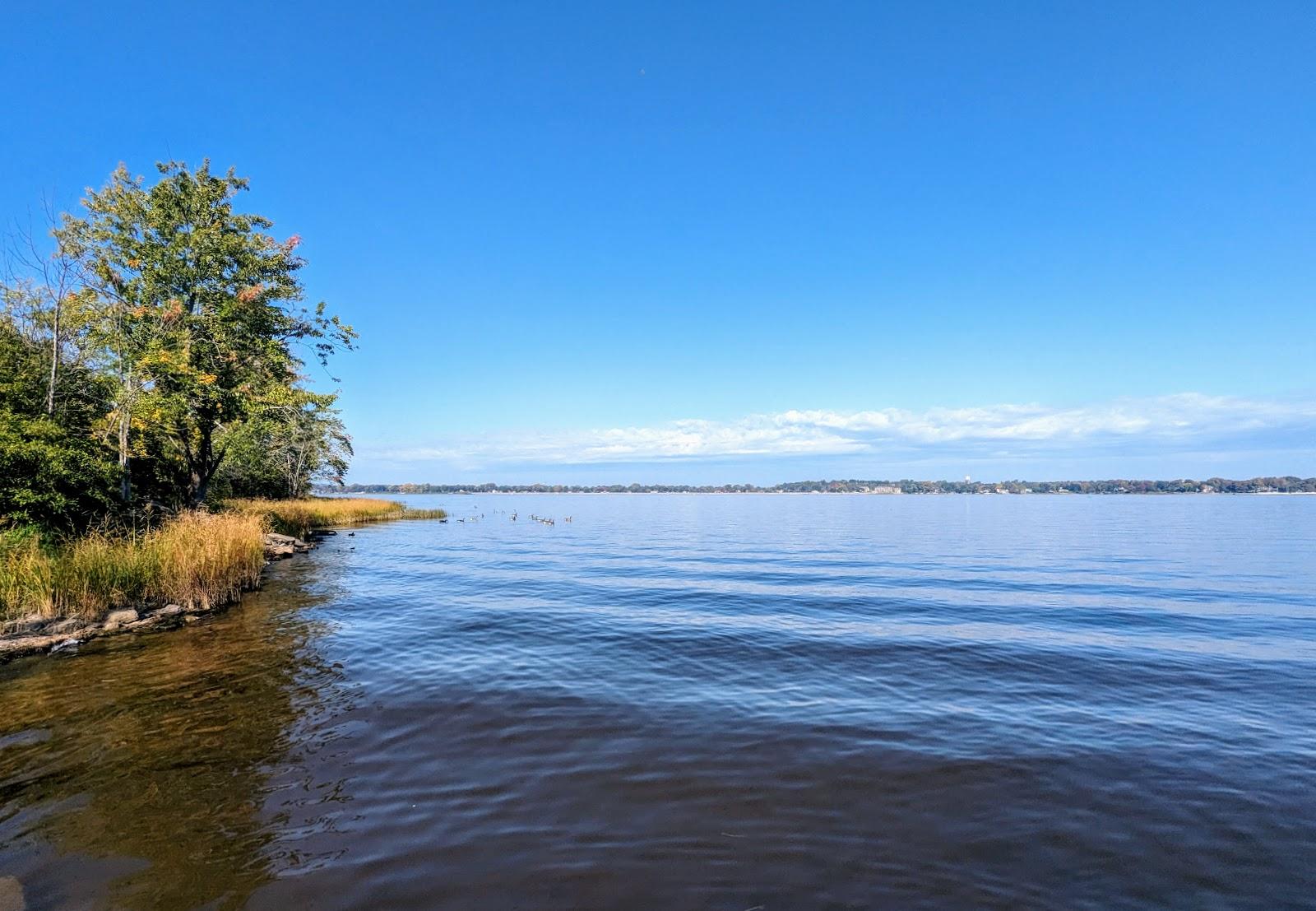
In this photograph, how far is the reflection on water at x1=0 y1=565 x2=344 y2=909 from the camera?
16.4 ft

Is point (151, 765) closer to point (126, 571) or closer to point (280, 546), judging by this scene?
point (126, 571)

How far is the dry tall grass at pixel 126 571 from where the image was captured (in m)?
12.7

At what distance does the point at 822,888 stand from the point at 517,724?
16.5 feet

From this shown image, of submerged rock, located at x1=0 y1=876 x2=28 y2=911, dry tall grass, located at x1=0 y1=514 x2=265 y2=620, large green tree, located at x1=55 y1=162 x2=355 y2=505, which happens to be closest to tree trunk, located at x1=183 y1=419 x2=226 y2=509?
large green tree, located at x1=55 y1=162 x2=355 y2=505

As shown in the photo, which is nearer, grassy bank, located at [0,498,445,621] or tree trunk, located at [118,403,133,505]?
grassy bank, located at [0,498,445,621]

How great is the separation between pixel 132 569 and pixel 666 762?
51.3 ft

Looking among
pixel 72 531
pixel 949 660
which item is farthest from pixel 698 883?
pixel 72 531

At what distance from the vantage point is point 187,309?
24.6m

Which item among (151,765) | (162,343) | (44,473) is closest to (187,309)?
(162,343)

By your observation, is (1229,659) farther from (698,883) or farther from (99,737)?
(99,737)

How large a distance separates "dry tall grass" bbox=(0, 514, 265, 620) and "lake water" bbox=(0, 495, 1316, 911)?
1.63 m

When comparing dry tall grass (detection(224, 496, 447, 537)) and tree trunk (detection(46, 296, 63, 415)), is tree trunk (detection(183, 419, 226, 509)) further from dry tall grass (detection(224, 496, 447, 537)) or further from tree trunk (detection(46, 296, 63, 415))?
tree trunk (detection(46, 296, 63, 415))

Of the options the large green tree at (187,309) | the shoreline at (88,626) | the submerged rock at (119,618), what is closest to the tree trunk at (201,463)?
the large green tree at (187,309)

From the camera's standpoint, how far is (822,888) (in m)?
4.95
